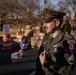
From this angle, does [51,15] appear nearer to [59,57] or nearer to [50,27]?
[50,27]

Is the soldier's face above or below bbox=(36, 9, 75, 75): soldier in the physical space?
above

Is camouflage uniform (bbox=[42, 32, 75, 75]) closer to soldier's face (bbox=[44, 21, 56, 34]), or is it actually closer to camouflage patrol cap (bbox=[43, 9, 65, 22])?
soldier's face (bbox=[44, 21, 56, 34])

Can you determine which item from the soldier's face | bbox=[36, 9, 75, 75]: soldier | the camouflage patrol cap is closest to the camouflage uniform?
bbox=[36, 9, 75, 75]: soldier

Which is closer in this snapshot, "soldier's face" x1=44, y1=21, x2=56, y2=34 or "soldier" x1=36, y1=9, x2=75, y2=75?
"soldier" x1=36, y1=9, x2=75, y2=75

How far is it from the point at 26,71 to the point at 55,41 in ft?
23.9

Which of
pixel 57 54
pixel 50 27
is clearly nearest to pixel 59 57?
pixel 57 54

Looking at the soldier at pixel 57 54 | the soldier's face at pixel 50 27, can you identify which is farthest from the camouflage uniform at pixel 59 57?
the soldier's face at pixel 50 27

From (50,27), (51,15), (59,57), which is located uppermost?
(51,15)

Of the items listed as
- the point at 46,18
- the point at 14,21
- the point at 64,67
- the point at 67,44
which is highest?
the point at 46,18

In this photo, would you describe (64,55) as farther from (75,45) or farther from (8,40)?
(8,40)

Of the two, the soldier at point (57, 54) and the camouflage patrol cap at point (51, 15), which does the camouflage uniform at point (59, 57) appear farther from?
the camouflage patrol cap at point (51, 15)

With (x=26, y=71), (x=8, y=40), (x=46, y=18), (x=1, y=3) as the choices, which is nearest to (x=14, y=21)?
(x=1, y=3)

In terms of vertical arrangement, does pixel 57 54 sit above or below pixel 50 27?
below

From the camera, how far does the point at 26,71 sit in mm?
11047
